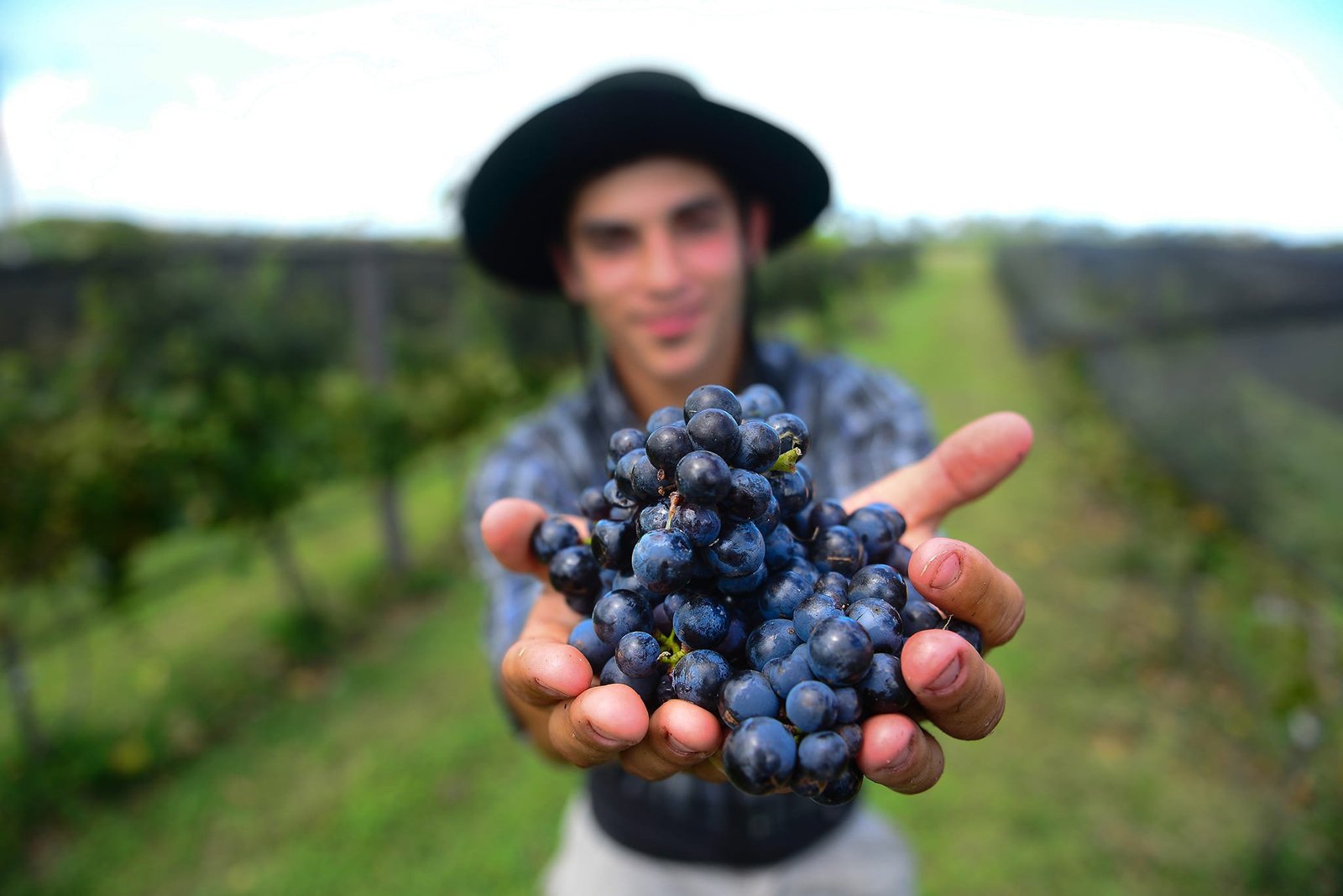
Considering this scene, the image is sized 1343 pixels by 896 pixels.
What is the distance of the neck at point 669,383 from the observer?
2.46 m

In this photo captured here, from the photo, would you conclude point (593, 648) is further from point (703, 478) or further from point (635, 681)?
point (703, 478)

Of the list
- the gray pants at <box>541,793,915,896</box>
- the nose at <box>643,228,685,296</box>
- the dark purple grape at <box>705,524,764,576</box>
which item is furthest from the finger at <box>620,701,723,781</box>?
the nose at <box>643,228,685,296</box>

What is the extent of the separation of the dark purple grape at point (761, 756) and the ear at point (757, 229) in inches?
74.4

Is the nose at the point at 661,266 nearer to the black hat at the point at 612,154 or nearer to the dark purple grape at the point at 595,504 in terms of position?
the black hat at the point at 612,154

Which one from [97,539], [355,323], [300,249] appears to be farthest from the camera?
[355,323]

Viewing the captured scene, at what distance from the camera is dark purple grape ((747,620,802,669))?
1.10 metres

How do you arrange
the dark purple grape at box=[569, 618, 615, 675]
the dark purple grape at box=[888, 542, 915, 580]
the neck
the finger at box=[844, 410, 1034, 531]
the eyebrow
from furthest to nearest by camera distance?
the neck
the eyebrow
the finger at box=[844, 410, 1034, 531]
the dark purple grape at box=[888, 542, 915, 580]
the dark purple grape at box=[569, 618, 615, 675]

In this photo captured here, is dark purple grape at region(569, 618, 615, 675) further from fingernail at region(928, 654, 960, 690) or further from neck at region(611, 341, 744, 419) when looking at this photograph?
neck at region(611, 341, 744, 419)

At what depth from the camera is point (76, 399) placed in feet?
14.1

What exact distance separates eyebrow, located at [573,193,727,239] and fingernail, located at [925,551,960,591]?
1.51m

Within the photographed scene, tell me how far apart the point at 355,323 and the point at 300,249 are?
2.57 feet

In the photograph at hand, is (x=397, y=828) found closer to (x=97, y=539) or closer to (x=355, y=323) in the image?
(x=97, y=539)

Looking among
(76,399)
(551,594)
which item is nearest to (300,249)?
(76,399)

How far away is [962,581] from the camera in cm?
112
